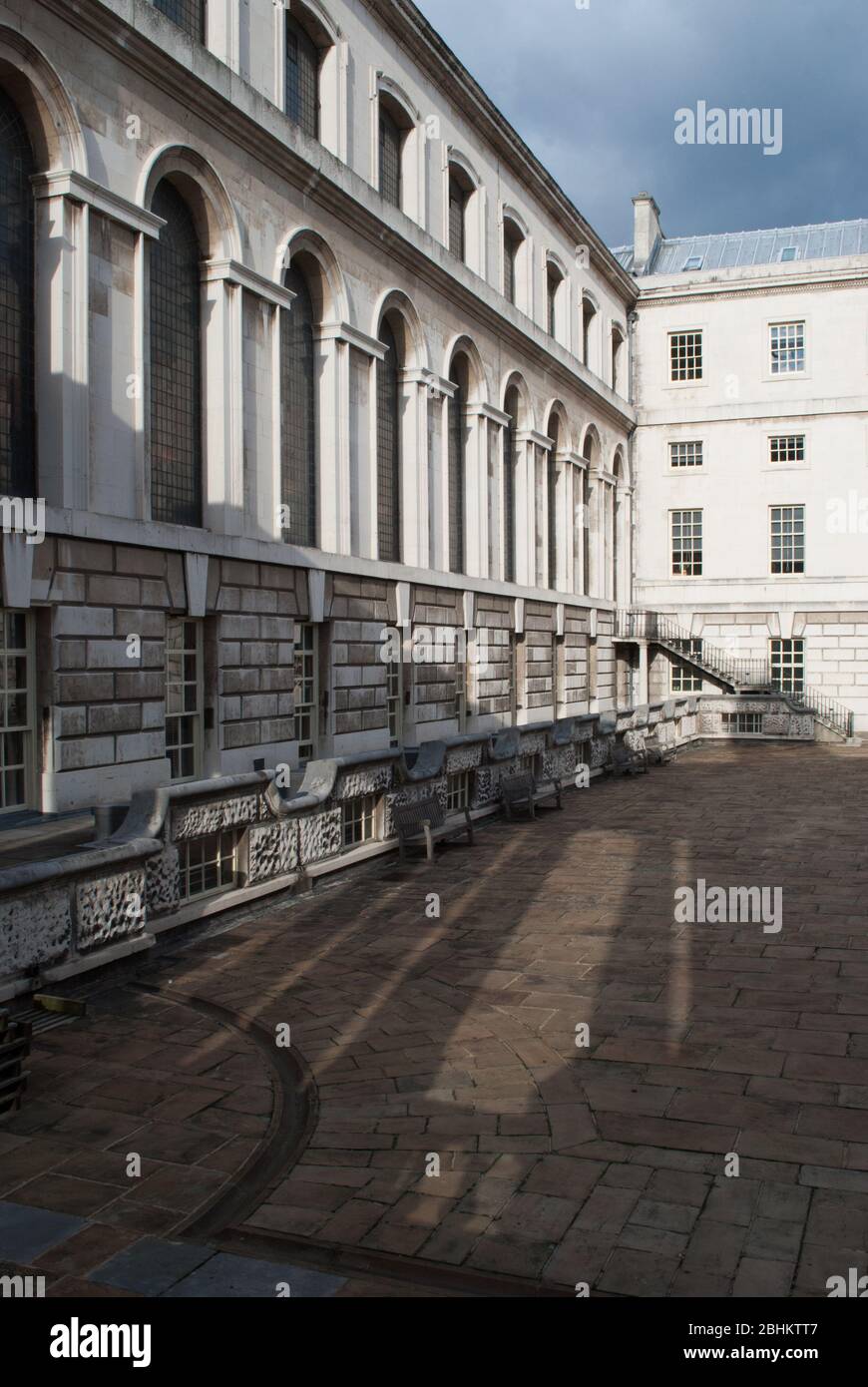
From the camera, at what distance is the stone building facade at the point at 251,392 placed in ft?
48.2

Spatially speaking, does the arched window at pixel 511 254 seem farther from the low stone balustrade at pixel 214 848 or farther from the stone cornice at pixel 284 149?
the low stone balustrade at pixel 214 848

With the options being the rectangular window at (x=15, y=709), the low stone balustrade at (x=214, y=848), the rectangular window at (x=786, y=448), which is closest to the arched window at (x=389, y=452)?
the low stone balustrade at (x=214, y=848)

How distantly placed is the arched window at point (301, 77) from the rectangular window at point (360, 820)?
13262mm

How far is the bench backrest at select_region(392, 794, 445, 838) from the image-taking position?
14.2 m

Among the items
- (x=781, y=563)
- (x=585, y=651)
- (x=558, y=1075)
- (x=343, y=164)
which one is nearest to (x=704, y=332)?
(x=781, y=563)

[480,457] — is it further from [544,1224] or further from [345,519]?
[544,1224]

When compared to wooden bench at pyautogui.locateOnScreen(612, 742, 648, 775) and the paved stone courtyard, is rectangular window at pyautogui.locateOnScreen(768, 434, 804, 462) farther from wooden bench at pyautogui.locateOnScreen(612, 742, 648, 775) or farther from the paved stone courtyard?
the paved stone courtyard

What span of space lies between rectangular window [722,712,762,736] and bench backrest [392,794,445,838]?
24167mm

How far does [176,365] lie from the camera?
17.7 metres

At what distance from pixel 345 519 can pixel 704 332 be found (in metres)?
26.9

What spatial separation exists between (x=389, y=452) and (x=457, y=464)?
427 cm

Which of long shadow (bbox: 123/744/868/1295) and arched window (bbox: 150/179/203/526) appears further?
arched window (bbox: 150/179/203/526)

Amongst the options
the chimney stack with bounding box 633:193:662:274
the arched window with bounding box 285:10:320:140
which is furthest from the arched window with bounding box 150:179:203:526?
the chimney stack with bounding box 633:193:662:274

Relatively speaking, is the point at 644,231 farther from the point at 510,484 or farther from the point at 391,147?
the point at 391,147
